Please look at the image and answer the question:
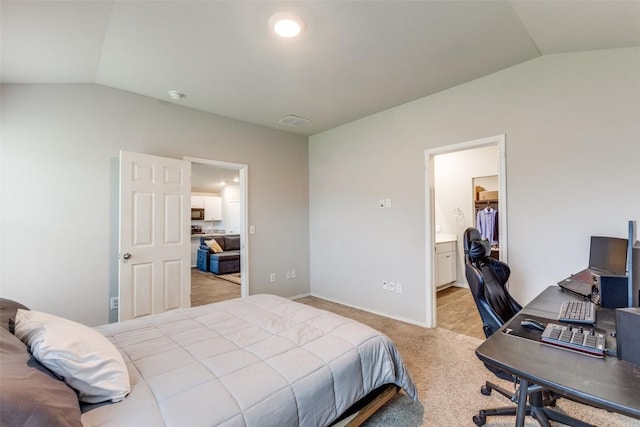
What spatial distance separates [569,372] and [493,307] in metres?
0.91

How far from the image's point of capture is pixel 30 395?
0.84 metres

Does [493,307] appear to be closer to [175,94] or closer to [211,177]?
[175,94]

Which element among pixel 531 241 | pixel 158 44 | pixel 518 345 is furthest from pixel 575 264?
pixel 158 44

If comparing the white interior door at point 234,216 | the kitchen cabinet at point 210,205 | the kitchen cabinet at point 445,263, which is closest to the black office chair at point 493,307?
the kitchen cabinet at point 445,263

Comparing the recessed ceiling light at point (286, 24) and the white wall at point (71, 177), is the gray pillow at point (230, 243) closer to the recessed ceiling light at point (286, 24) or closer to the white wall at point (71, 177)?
the white wall at point (71, 177)

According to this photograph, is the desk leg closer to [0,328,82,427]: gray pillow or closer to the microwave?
[0,328,82,427]: gray pillow

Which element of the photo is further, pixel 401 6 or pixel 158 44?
pixel 158 44

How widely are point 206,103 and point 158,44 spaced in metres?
1.21

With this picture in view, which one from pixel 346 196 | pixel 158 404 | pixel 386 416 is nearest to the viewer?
pixel 158 404

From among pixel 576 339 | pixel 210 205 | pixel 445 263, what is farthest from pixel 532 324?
pixel 210 205

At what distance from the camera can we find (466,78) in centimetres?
293

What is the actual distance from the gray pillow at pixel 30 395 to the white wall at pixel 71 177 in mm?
2207

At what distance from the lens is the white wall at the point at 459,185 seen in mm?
5145

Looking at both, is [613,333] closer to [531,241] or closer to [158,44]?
[531,241]
